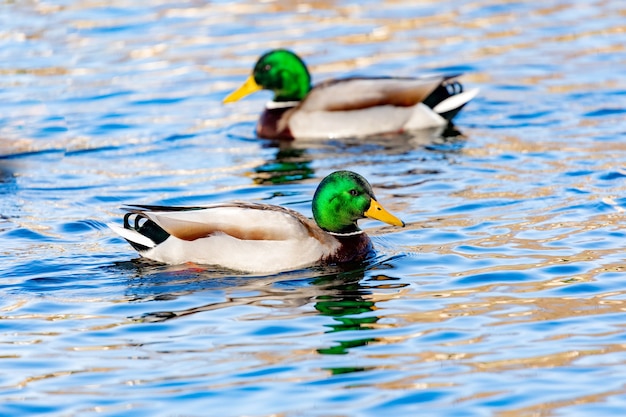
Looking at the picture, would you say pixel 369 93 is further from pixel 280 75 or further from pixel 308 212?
pixel 308 212

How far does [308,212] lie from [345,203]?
1553 millimetres

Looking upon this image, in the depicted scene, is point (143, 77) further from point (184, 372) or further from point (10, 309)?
point (184, 372)

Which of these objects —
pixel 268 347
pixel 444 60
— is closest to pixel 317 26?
pixel 444 60

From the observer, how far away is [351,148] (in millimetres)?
12688

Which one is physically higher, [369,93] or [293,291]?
[369,93]

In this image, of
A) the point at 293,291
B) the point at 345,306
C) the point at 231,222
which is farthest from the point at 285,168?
the point at 345,306

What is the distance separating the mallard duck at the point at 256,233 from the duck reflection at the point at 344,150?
2.64 metres

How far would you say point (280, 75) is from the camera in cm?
1372

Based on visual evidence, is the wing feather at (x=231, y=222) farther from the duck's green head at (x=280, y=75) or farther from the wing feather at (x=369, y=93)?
the duck's green head at (x=280, y=75)

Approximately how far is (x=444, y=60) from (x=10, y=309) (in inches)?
355

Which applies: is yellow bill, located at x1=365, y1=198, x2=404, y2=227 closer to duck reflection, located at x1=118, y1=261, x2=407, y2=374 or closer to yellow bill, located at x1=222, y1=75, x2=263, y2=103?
duck reflection, located at x1=118, y1=261, x2=407, y2=374

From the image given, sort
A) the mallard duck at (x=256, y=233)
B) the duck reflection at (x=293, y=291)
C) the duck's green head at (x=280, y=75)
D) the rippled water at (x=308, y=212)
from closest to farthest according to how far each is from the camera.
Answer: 1. the rippled water at (x=308, y=212)
2. the duck reflection at (x=293, y=291)
3. the mallard duck at (x=256, y=233)
4. the duck's green head at (x=280, y=75)

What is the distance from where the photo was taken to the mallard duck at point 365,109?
1325cm

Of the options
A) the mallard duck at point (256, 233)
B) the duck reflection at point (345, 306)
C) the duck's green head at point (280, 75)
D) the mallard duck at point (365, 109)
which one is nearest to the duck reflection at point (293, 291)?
the duck reflection at point (345, 306)
